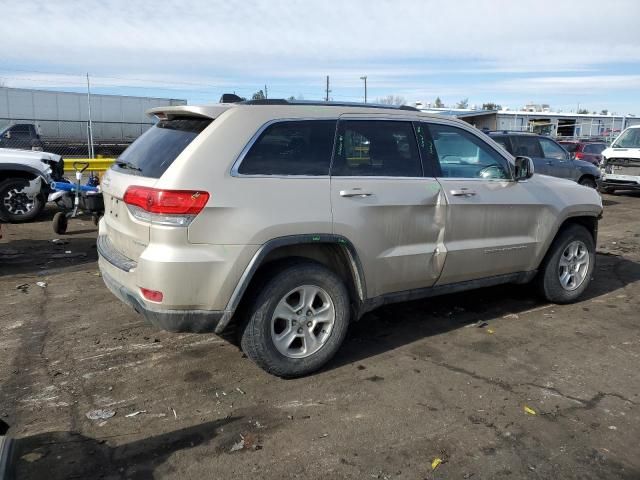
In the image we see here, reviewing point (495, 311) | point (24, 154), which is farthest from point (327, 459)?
point (24, 154)

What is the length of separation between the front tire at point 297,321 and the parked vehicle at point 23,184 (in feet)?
24.9

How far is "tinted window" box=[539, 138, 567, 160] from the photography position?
1278 centimetres

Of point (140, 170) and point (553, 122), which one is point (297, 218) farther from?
point (553, 122)

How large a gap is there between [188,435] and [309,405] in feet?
2.62

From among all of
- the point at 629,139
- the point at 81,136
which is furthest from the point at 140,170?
the point at 81,136

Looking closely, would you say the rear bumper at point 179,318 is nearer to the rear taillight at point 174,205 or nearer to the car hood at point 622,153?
the rear taillight at point 174,205

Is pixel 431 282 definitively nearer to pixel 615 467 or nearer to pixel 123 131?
pixel 615 467

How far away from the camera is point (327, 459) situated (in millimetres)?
3088

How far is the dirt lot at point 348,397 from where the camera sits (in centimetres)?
307

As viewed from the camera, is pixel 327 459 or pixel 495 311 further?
pixel 495 311

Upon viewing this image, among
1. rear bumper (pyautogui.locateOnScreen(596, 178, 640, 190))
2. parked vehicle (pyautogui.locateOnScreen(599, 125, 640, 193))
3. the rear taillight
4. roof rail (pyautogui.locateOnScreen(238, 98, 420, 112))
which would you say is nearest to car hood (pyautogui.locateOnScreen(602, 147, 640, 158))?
parked vehicle (pyautogui.locateOnScreen(599, 125, 640, 193))

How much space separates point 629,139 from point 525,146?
5.79m

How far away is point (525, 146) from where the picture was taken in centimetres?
1231

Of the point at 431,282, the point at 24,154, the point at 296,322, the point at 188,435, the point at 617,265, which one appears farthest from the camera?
the point at 24,154
